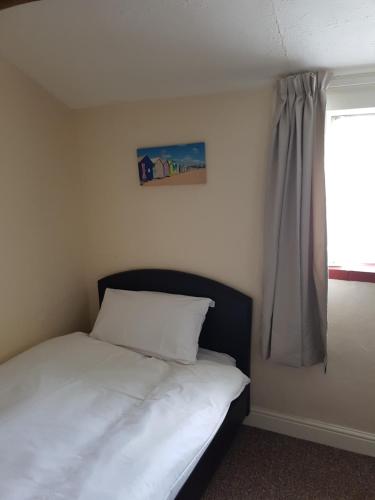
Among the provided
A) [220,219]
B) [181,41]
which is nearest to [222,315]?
[220,219]

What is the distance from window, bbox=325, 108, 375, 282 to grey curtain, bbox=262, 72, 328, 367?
0.62ft

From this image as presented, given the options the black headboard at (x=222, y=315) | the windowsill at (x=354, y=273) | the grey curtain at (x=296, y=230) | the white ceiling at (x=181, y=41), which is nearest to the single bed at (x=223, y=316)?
the black headboard at (x=222, y=315)

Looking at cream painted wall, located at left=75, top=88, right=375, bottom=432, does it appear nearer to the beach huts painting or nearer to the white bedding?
the beach huts painting

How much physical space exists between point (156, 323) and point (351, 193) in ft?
4.39

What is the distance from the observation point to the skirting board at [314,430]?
203 centimetres

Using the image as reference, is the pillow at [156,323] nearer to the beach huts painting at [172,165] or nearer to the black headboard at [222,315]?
the black headboard at [222,315]

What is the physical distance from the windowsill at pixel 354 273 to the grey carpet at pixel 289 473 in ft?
3.29

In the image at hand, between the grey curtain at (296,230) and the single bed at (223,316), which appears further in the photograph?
the single bed at (223,316)

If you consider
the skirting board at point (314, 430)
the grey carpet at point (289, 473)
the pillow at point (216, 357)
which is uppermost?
the pillow at point (216, 357)

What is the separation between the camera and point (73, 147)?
8.38 feet

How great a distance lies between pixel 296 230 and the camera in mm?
1887

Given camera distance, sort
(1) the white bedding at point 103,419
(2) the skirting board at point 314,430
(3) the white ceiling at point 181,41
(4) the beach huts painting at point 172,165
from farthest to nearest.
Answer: (4) the beach huts painting at point 172,165, (2) the skirting board at point 314,430, (3) the white ceiling at point 181,41, (1) the white bedding at point 103,419

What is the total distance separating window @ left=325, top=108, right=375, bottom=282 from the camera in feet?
6.40

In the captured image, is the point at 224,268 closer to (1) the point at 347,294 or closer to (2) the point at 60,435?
(1) the point at 347,294
